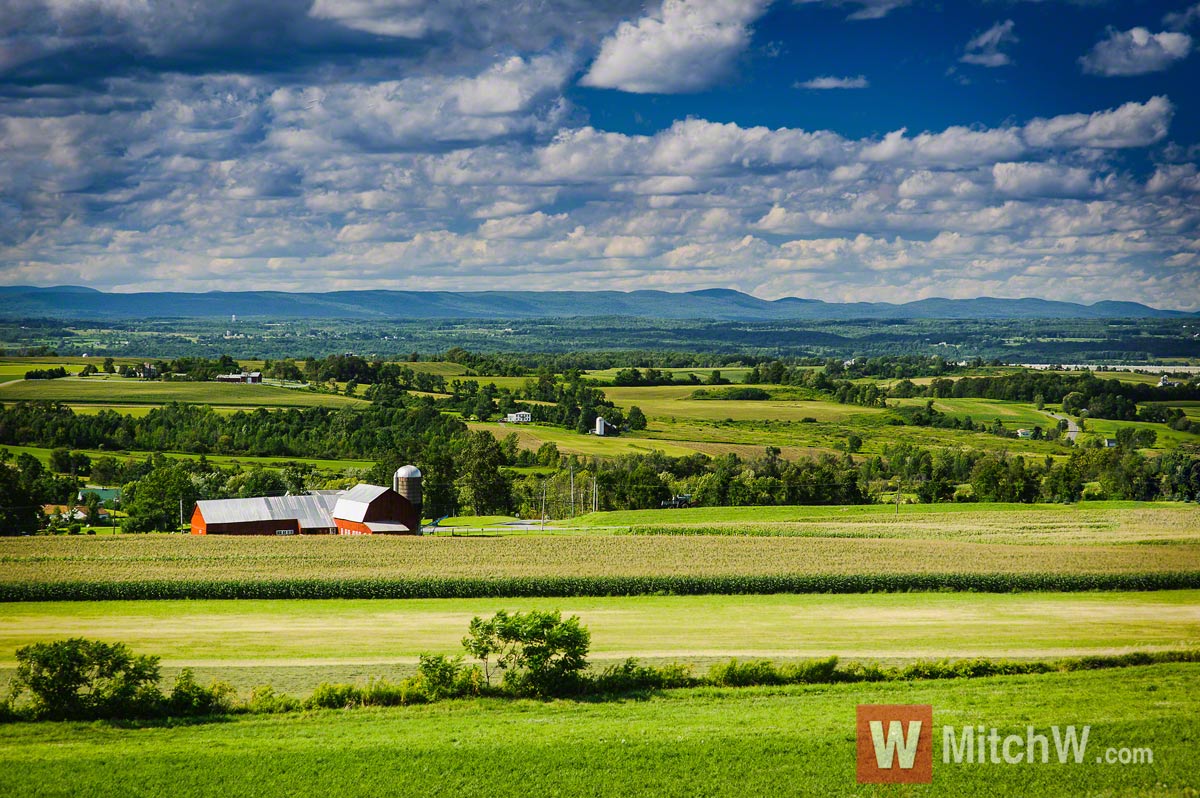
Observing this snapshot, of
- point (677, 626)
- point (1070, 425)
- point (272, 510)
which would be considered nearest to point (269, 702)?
point (677, 626)

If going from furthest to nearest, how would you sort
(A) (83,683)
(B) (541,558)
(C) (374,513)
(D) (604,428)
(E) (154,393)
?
(E) (154,393)
(D) (604,428)
(C) (374,513)
(B) (541,558)
(A) (83,683)

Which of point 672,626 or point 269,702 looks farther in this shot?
point 672,626

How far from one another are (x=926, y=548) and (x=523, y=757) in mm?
36048

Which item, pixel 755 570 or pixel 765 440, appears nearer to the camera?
pixel 755 570

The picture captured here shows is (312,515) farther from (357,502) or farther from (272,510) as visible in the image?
(357,502)

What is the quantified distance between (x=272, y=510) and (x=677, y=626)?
35957 mm

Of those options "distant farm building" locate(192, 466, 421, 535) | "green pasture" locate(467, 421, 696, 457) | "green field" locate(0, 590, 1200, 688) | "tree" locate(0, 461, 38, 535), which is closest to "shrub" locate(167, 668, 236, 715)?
"green field" locate(0, 590, 1200, 688)

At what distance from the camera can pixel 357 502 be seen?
62.2 m

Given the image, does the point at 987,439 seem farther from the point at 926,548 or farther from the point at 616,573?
the point at 616,573

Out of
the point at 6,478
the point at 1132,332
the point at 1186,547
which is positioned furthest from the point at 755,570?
the point at 1132,332

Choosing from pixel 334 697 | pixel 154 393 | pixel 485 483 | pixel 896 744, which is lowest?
pixel 485 483

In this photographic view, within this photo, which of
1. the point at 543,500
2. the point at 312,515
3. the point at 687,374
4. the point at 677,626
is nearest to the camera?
the point at 677,626

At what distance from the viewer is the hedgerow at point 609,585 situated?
137 feet

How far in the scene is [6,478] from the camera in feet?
206
